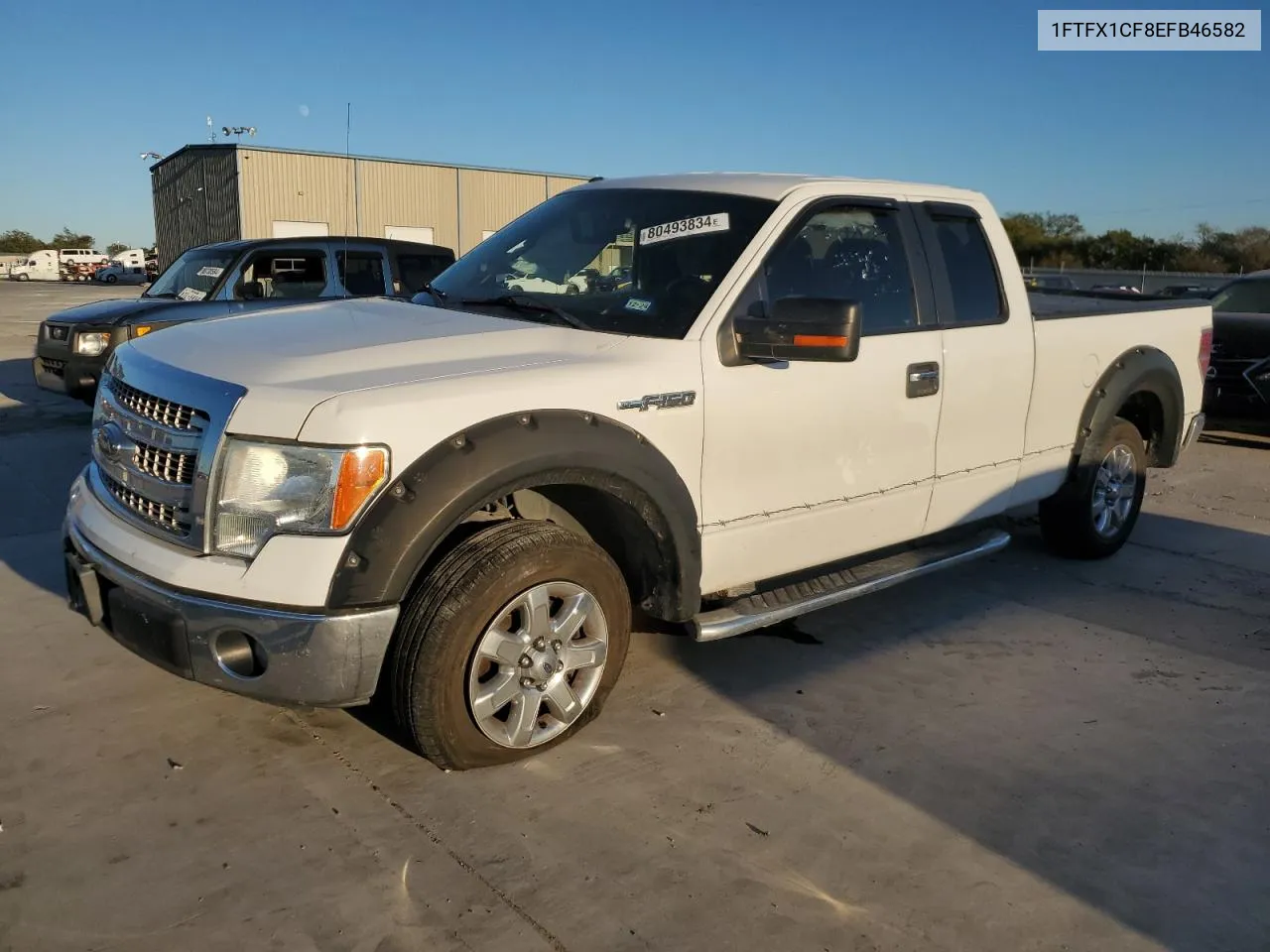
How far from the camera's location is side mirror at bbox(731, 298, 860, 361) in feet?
11.1

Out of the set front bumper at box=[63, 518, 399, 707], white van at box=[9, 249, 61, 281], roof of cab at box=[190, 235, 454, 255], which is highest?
white van at box=[9, 249, 61, 281]

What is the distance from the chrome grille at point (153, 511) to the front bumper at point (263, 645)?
0.18 meters

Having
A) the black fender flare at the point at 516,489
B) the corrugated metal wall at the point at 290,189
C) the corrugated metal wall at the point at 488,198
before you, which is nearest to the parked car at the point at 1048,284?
the black fender flare at the point at 516,489

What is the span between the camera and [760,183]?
13.7ft

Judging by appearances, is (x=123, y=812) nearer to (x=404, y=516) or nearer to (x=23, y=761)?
(x=23, y=761)

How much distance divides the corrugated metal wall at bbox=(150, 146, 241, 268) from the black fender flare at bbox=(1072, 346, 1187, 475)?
25128 mm

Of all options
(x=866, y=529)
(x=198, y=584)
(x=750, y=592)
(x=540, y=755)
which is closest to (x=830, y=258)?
(x=866, y=529)

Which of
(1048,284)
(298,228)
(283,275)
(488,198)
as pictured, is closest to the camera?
(283,275)

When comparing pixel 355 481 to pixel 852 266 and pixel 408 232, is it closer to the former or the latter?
pixel 852 266

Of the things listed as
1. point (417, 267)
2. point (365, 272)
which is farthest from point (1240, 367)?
point (365, 272)

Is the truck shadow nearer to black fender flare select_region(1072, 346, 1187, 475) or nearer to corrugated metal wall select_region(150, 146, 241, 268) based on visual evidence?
black fender flare select_region(1072, 346, 1187, 475)

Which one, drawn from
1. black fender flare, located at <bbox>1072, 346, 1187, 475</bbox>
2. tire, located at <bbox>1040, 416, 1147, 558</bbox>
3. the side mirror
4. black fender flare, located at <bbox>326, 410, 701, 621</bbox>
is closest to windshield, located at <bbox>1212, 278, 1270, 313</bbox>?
black fender flare, located at <bbox>1072, 346, 1187, 475</bbox>

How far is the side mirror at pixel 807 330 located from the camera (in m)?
3.39

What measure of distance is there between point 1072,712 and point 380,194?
27482 millimetres
